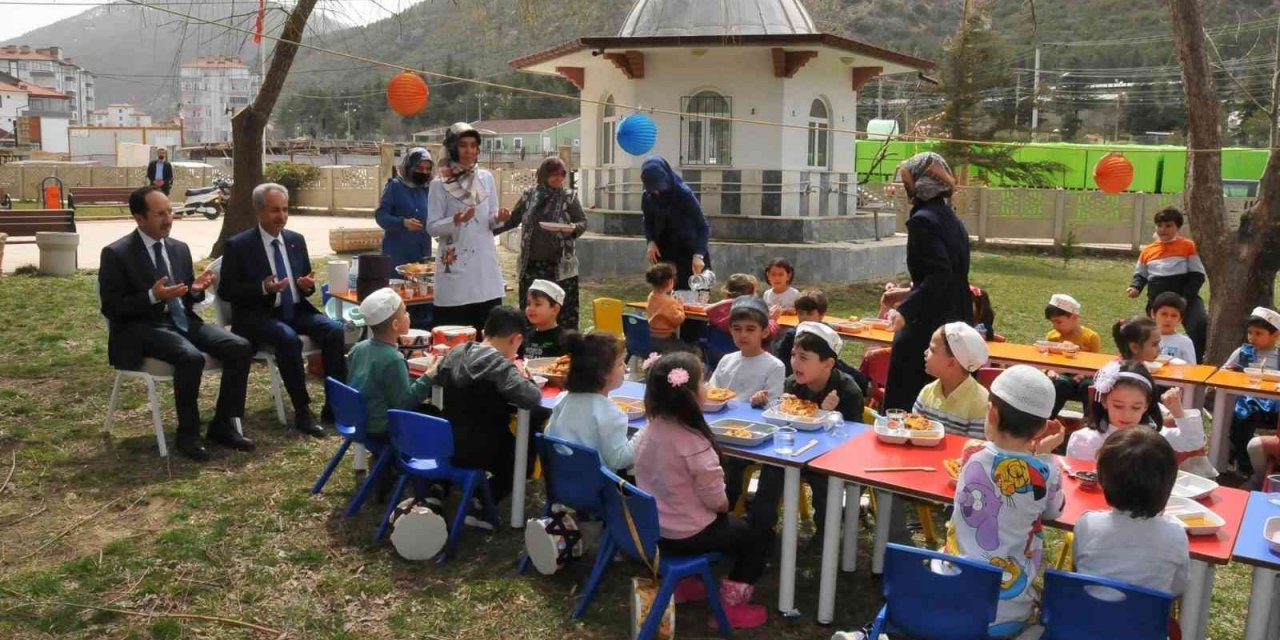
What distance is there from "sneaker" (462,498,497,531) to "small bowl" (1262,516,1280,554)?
3272 millimetres

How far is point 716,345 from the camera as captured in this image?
23.2 ft

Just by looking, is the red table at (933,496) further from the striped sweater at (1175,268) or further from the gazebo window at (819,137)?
the gazebo window at (819,137)

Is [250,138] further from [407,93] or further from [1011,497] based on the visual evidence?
[1011,497]

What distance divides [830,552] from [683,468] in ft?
2.29

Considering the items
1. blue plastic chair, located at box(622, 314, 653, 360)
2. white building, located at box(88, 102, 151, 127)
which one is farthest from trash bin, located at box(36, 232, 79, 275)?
white building, located at box(88, 102, 151, 127)

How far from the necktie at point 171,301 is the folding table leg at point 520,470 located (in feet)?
8.56

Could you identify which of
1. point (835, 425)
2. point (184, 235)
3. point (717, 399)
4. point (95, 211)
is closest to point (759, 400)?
point (717, 399)

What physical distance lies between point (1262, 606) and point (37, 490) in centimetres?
572

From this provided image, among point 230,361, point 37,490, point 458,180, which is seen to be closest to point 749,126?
point 458,180

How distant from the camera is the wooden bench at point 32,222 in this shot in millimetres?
15727

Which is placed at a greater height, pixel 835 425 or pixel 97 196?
pixel 97 196

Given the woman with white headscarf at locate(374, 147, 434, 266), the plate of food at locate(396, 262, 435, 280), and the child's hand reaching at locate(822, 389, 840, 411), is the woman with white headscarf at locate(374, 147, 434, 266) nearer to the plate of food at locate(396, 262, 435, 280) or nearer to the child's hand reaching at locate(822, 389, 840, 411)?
the plate of food at locate(396, 262, 435, 280)

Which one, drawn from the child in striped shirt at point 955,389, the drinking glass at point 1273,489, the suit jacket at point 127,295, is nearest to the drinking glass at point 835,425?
the child in striped shirt at point 955,389

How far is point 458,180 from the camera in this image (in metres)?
6.57
